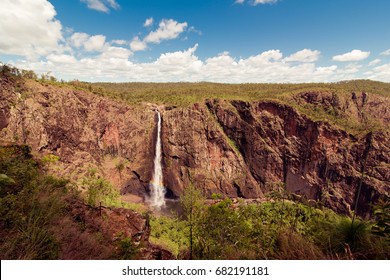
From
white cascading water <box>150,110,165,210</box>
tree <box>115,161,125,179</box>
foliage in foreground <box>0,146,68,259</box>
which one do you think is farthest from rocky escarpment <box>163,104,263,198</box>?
foliage in foreground <box>0,146,68,259</box>

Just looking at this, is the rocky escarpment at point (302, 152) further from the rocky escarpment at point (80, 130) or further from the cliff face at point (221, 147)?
the rocky escarpment at point (80, 130)

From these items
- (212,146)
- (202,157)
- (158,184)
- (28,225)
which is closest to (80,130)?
(158,184)

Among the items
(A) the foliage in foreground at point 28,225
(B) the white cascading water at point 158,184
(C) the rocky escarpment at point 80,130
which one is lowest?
(B) the white cascading water at point 158,184

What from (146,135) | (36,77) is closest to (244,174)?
(146,135)

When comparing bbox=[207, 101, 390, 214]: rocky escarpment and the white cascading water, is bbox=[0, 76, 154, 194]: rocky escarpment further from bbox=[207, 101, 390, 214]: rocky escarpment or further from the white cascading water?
bbox=[207, 101, 390, 214]: rocky escarpment

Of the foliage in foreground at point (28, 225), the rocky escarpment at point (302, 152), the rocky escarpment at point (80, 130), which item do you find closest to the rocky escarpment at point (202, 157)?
the rocky escarpment at point (302, 152)

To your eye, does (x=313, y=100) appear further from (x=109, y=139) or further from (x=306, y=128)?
(x=109, y=139)
